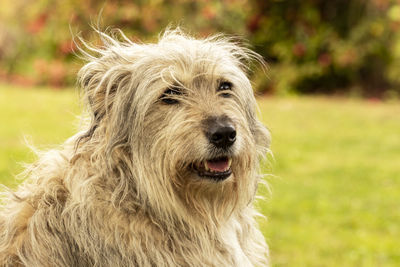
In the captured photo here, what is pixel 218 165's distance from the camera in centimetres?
356

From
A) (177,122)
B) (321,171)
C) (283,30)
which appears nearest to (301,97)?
(283,30)

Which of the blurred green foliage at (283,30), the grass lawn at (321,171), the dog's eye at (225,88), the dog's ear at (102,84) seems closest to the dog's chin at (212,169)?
the dog's eye at (225,88)

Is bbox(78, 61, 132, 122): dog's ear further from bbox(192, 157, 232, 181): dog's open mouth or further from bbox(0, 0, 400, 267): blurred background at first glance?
bbox(0, 0, 400, 267): blurred background

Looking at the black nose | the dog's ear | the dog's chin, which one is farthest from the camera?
the dog's ear

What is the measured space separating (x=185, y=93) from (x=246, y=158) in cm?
50

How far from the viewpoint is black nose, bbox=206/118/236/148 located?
11.2ft

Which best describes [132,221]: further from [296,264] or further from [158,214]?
[296,264]

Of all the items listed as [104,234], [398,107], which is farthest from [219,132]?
[398,107]

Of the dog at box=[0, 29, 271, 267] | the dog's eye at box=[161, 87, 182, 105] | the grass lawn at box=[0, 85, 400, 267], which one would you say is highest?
the dog's eye at box=[161, 87, 182, 105]

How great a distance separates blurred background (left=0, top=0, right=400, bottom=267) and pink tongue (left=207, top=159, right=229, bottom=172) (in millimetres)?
2802

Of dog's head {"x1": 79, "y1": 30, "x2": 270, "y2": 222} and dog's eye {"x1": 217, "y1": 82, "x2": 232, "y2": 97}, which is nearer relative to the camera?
dog's head {"x1": 79, "y1": 30, "x2": 270, "y2": 222}

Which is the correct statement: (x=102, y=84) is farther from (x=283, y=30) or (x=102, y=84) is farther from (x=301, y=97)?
(x=283, y=30)

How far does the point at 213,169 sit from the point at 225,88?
0.49 meters

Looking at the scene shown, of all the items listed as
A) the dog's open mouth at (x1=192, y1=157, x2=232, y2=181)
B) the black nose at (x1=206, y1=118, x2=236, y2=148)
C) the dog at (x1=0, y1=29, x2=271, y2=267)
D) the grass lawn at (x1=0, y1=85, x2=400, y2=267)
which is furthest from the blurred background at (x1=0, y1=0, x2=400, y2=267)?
the black nose at (x1=206, y1=118, x2=236, y2=148)
